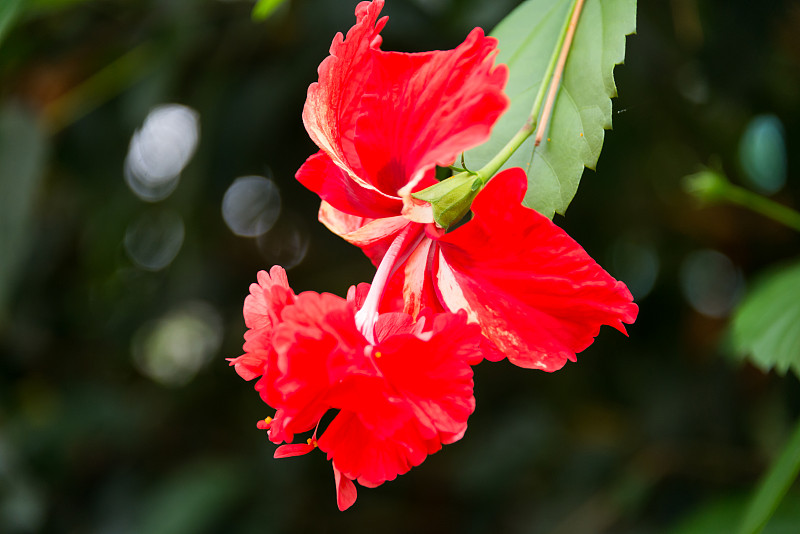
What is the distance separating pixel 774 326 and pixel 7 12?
0.95 m

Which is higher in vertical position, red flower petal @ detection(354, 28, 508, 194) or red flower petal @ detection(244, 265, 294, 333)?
red flower petal @ detection(354, 28, 508, 194)

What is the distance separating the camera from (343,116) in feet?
1.57

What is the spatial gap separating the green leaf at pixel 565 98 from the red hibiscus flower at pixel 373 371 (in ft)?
0.51

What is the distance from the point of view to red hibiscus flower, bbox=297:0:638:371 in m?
0.43

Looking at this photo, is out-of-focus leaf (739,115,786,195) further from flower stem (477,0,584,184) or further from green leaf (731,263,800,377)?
flower stem (477,0,584,184)

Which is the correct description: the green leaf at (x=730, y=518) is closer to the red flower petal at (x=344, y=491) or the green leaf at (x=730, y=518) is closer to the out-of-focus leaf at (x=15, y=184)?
the red flower petal at (x=344, y=491)

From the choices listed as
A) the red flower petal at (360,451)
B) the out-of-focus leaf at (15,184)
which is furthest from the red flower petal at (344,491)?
the out-of-focus leaf at (15,184)

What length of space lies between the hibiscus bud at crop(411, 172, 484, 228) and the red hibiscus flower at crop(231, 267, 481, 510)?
0.07 m

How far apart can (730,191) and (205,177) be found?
1.13 meters

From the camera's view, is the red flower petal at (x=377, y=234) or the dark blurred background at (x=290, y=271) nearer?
the red flower petal at (x=377, y=234)

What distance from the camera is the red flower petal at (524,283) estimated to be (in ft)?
1.42

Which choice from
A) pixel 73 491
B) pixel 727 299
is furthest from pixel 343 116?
pixel 73 491

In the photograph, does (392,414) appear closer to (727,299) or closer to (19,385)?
(727,299)

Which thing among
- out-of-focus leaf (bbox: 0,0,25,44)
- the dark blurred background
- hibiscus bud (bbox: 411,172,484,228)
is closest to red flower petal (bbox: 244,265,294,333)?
hibiscus bud (bbox: 411,172,484,228)
